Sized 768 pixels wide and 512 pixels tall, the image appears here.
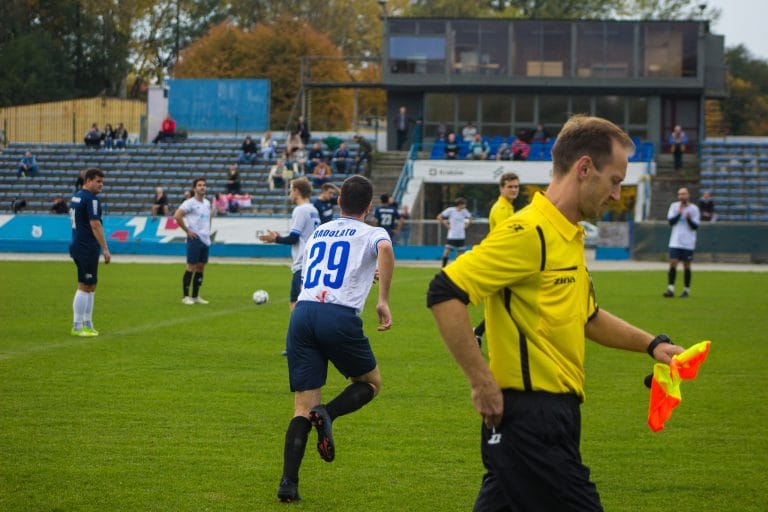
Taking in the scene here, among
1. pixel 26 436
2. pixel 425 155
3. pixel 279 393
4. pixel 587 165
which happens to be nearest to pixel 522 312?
pixel 587 165

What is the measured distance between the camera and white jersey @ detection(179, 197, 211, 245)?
19.8 meters

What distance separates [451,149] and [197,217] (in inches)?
1011

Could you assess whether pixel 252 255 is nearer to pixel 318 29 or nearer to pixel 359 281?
pixel 359 281

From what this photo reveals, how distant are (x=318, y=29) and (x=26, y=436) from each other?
217 feet

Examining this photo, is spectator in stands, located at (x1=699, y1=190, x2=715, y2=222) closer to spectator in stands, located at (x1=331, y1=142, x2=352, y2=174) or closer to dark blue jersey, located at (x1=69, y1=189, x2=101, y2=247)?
spectator in stands, located at (x1=331, y1=142, x2=352, y2=174)

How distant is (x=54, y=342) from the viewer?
1392 cm

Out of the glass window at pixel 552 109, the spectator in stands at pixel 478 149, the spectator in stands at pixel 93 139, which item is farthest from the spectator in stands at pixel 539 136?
the spectator in stands at pixel 93 139

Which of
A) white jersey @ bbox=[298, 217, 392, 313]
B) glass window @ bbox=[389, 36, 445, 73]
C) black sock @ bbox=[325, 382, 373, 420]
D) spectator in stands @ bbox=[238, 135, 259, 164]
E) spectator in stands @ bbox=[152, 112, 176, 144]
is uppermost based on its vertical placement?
glass window @ bbox=[389, 36, 445, 73]

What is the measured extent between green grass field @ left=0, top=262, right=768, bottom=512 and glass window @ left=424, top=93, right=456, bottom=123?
33067mm

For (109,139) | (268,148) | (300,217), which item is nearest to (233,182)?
(268,148)

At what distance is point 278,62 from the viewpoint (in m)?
65.7

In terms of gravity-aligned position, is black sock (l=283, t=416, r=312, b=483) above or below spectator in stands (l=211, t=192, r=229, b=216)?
below

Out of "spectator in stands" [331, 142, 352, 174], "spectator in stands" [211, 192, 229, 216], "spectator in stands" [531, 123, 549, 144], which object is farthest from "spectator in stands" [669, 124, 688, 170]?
"spectator in stands" [211, 192, 229, 216]

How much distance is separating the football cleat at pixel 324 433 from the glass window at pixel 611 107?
43.3 m
